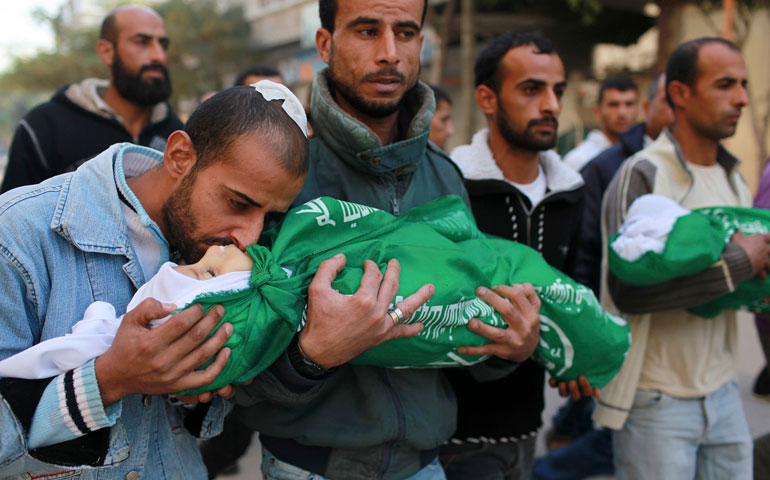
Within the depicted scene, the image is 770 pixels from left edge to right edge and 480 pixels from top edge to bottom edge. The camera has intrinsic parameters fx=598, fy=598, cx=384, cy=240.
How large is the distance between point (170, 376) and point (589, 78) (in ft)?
54.0

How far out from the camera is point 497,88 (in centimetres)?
271

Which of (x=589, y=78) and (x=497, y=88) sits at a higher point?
(x=589, y=78)

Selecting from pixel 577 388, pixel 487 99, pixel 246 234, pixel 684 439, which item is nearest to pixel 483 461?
pixel 577 388

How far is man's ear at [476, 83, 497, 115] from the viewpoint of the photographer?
275cm

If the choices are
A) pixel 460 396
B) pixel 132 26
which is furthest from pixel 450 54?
pixel 460 396

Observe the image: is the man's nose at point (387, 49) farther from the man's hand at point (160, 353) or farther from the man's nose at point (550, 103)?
the man's hand at point (160, 353)

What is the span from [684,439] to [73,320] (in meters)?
2.42

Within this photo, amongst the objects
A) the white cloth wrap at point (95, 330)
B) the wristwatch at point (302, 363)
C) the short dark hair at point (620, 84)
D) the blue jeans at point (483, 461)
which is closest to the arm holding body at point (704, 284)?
the blue jeans at point (483, 461)

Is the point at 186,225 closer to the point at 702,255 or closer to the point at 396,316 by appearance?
the point at 396,316

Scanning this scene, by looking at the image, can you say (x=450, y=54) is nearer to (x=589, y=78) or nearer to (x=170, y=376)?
(x=589, y=78)

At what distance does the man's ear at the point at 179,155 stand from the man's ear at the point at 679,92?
2.32 metres

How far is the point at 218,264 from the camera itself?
4.74ft

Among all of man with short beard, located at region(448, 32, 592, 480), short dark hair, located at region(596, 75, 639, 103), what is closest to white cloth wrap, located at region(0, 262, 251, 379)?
man with short beard, located at region(448, 32, 592, 480)

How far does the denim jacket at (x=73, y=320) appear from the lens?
1287 mm
